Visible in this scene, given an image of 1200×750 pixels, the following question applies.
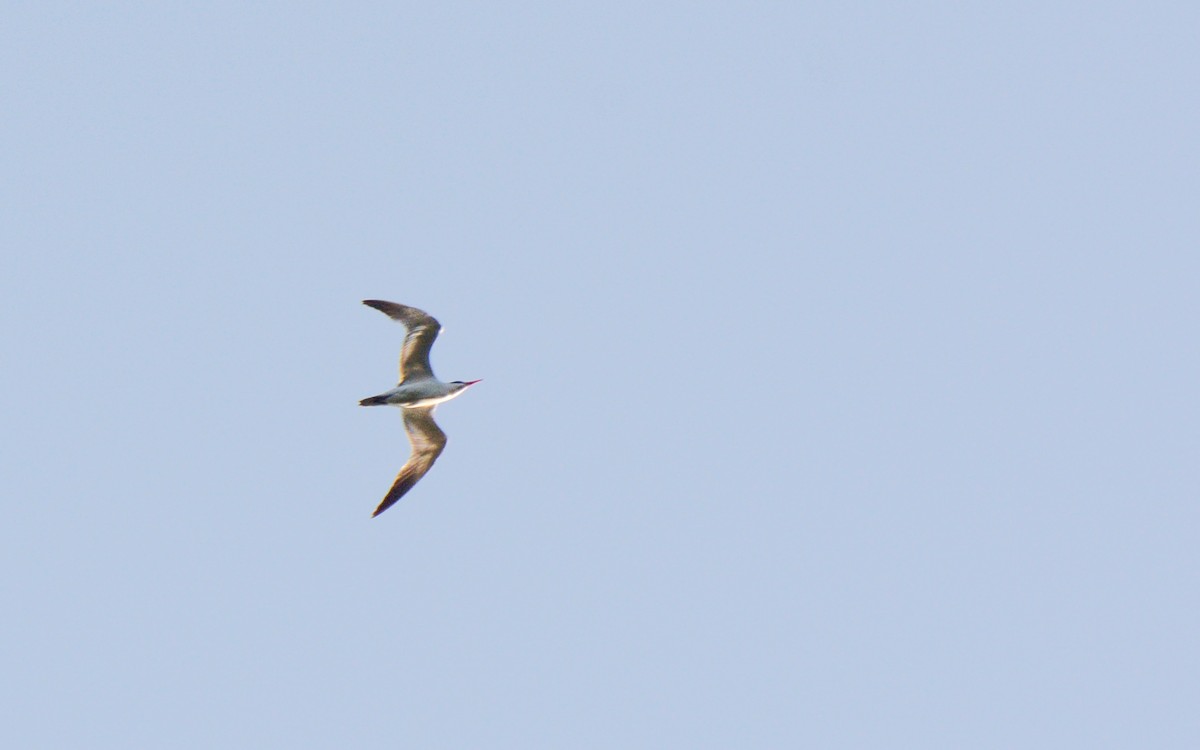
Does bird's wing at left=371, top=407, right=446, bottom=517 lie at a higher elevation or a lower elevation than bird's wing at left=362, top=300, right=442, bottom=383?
lower

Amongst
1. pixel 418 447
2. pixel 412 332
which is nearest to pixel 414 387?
pixel 412 332

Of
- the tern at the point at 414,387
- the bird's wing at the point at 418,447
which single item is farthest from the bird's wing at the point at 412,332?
the bird's wing at the point at 418,447

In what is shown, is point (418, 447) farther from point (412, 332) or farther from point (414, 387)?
point (412, 332)

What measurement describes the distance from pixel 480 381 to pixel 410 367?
1.26m

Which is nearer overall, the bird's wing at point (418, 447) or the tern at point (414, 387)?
the tern at point (414, 387)

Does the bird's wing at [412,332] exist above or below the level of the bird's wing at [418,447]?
above

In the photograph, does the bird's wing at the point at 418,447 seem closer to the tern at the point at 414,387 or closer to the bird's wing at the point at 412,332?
the tern at the point at 414,387

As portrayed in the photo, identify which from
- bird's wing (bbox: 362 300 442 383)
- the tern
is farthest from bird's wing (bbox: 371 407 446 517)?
bird's wing (bbox: 362 300 442 383)

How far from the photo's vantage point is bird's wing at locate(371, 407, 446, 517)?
1053 inches

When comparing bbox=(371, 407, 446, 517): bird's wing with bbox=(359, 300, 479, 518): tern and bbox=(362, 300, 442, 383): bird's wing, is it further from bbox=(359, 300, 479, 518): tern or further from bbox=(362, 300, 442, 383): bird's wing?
bbox=(362, 300, 442, 383): bird's wing

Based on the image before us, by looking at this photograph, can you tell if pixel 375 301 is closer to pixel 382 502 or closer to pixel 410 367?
pixel 410 367

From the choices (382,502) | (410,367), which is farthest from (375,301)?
(382,502)

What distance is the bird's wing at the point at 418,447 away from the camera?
87.8 feet

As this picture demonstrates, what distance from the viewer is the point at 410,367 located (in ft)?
86.1
